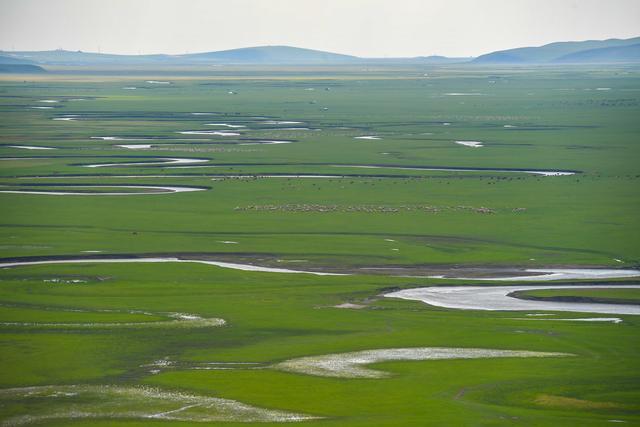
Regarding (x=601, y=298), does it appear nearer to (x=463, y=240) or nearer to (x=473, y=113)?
(x=463, y=240)

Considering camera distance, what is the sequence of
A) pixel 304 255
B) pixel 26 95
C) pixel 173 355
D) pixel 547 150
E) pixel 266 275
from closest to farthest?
pixel 173 355
pixel 266 275
pixel 304 255
pixel 547 150
pixel 26 95

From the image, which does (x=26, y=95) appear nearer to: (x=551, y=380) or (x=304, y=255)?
(x=304, y=255)

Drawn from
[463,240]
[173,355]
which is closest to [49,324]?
[173,355]

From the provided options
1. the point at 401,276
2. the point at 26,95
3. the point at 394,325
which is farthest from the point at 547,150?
the point at 26,95

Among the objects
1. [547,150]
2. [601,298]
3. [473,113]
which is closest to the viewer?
[601,298]

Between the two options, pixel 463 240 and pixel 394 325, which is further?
pixel 463 240

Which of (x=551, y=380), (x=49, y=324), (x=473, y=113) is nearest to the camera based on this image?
(x=551, y=380)
